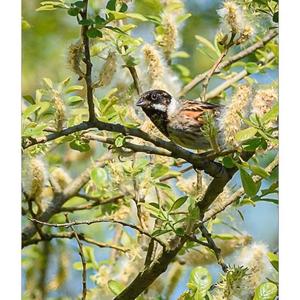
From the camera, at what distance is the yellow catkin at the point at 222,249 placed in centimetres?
173

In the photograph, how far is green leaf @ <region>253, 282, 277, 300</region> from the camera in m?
1.37

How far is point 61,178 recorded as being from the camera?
1868mm

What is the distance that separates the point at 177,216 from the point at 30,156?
27cm

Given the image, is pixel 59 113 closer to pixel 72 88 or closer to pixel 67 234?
pixel 72 88

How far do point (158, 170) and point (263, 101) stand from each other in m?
0.32

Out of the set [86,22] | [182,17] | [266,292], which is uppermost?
[182,17]

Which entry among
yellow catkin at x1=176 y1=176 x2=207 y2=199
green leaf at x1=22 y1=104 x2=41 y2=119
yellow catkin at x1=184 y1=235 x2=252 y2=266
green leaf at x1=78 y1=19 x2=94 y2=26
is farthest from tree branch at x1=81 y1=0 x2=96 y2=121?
yellow catkin at x1=184 y1=235 x2=252 y2=266

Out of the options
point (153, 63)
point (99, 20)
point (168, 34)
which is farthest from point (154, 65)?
point (99, 20)

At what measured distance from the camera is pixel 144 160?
5.29 ft

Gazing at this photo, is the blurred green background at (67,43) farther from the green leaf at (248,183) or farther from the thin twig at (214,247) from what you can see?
the green leaf at (248,183)

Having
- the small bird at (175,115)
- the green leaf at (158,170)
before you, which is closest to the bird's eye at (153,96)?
the small bird at (175,115)

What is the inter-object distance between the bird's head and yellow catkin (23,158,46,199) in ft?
0.66

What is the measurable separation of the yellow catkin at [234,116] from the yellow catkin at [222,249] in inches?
14.5
